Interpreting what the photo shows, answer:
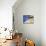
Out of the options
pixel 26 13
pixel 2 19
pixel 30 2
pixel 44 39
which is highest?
pixel 30 2

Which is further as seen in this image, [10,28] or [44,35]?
[44,35]

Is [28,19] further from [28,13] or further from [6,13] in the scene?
[6,13]

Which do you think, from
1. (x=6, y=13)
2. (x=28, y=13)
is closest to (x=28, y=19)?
(x=28, y=13)

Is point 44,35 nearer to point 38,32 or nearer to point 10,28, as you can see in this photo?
point 38,32

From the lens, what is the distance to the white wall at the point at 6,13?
433cm

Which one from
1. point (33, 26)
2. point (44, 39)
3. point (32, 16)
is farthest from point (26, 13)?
point (44, 39)

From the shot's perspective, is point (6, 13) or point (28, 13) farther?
point (28, 13)

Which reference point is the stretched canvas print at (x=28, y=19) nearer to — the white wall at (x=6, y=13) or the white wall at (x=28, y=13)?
the white wall at (x=28, y=13)

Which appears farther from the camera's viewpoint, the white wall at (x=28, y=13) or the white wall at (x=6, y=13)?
the white wall at (x=28, y=13)

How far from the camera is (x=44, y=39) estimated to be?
5195 millimetres

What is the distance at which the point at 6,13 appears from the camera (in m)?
4.37

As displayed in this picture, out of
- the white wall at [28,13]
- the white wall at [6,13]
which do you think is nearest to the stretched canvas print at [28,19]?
the white wall at [28,13]

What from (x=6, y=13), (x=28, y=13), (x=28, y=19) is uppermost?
(x=28, y=13)

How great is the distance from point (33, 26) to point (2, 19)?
1.84 m
